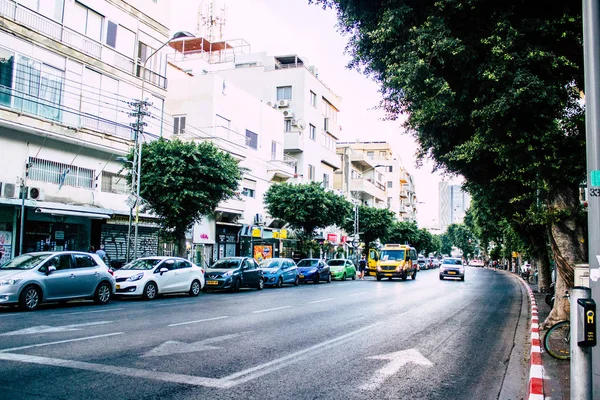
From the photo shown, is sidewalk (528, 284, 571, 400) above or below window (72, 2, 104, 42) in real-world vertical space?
below

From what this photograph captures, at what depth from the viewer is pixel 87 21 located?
23625 mm

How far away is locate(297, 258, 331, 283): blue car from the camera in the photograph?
105 feet


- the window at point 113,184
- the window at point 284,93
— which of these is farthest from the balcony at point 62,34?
the window at point 284,93

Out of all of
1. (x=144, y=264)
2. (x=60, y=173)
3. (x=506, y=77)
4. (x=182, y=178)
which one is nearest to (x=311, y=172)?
(x=182, y=178)

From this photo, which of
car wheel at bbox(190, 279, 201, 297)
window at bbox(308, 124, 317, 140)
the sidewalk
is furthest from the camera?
window at bbox(308, 124, 317, 140)

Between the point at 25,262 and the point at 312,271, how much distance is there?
20240 mm

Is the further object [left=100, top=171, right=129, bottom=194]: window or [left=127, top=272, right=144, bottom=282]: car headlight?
[left=100, top=171, right=129, bottom=194]: window

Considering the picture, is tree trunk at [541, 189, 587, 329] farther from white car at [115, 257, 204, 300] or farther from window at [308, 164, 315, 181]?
window at [308, 164, 315, 181]

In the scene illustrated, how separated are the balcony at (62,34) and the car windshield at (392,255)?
71.0ft

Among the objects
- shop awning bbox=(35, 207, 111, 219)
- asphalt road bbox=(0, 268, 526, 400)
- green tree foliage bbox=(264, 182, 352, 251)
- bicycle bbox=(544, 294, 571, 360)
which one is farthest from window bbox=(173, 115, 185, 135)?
bicycle bbox=(544, 294, 571, 360)

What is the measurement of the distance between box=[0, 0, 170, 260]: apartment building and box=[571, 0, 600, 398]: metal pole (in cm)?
1789

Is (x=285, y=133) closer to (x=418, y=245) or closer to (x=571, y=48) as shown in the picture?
(x=571, y=48)

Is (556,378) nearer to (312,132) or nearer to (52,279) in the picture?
(52,279)

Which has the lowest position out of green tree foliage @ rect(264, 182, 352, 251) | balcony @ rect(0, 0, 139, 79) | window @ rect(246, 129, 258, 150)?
green tree foliage @ rect(264, 182, 352, 251)
